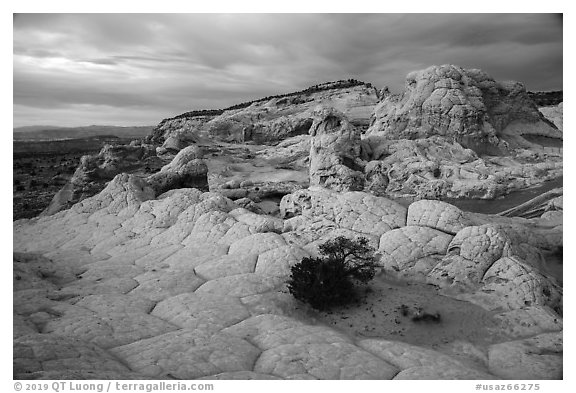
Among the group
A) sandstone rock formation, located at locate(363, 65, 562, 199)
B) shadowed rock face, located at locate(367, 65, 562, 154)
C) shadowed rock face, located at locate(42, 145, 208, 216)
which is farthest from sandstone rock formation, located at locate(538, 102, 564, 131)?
shadowed rock face, located at locate(42, 145, 208, 216)

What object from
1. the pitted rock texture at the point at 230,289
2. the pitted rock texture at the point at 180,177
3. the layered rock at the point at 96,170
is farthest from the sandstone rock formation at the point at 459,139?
the layered rock at the point at 96,170

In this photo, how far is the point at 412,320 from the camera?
43.1 ft

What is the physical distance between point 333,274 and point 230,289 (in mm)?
3067

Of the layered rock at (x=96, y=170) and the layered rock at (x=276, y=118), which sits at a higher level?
the layered rock at (x=276, y=118)

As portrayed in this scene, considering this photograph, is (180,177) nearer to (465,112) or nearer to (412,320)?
(412,320)

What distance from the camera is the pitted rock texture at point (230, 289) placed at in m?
9.32

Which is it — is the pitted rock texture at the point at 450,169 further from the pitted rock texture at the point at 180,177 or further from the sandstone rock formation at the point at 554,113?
the sandstone rock formation at the point at 554,113

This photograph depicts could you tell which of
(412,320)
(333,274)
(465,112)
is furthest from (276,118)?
(412,320)

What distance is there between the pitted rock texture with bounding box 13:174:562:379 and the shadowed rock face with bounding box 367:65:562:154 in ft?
51.1

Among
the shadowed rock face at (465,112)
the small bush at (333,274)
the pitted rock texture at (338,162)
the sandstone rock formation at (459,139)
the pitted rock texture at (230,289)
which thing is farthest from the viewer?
the shadowed rock face at (465,112)

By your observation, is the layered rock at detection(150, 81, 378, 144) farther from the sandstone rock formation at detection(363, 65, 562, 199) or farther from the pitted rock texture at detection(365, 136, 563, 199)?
the pitted rock texture at detection(365, 136, 563, 199)

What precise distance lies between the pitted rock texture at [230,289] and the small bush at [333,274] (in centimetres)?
50

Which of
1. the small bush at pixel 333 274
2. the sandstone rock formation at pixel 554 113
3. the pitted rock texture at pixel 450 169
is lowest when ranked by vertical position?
the small bush at pixel 333 274

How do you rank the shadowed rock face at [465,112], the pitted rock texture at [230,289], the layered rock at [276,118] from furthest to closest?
the layered rock at [276,118] → the shadowed rock face at [465,112] → the pitted rock texture at [230,289]
